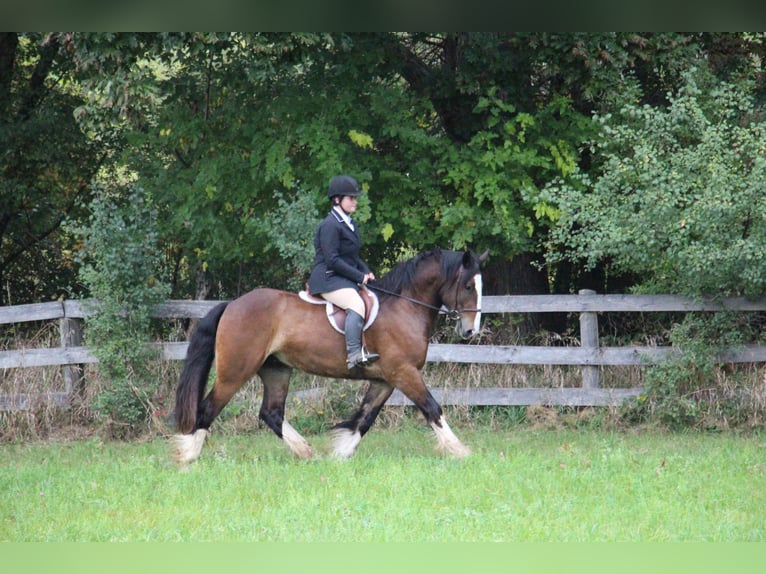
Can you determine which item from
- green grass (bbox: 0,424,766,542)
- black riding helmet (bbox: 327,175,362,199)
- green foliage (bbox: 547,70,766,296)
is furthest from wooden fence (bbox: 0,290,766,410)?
black riding helmet (bbox: 327,175,362,199)

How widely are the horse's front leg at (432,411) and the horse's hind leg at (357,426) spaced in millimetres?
349

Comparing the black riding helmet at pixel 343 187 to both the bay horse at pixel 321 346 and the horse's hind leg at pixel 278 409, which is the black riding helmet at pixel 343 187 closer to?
the bay horse at pixel 321 346

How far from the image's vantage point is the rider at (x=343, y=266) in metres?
8.34

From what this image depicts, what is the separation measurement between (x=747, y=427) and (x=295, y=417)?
5211 millimetres

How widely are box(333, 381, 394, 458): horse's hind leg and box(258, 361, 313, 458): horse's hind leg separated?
0.93ft

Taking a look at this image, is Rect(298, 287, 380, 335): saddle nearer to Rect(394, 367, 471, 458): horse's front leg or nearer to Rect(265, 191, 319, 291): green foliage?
Rect(394, 367, 471, 458): horse's front leg

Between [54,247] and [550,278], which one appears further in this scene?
[54,247]

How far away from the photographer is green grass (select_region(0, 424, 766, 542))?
5.71 meters

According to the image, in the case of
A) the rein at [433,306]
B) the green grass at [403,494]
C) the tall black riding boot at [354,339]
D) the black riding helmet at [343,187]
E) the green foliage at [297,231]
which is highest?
the black riding helmet at [343,187]

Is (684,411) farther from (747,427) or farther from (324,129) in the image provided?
(324,129)

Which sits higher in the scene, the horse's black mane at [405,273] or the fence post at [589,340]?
the horse's black mane at [405,273]

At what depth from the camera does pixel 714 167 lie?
9.80 m

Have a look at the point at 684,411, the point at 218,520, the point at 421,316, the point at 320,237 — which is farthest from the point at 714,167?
the point at 218,520

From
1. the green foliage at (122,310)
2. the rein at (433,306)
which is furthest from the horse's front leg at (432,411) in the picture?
the green foliage at (122,310)
